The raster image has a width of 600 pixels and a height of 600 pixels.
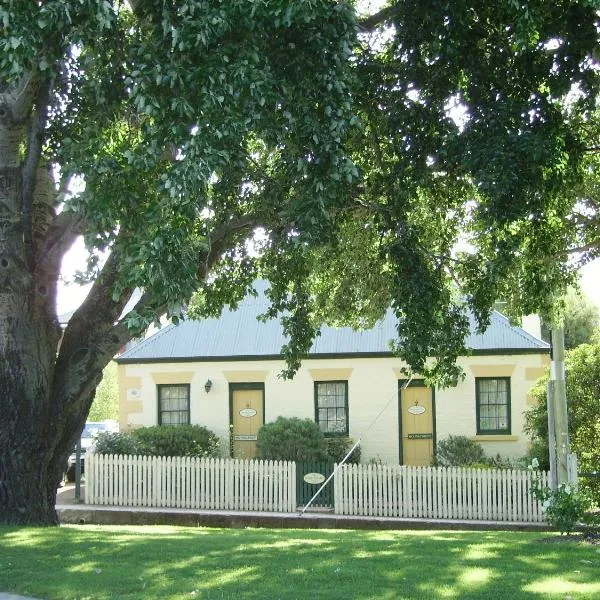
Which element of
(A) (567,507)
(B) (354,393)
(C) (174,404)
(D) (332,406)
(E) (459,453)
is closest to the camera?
(A) (567,507)

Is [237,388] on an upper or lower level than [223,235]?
lower

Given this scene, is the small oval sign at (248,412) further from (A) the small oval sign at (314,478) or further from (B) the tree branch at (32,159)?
(B) the tree branch at (32,159)

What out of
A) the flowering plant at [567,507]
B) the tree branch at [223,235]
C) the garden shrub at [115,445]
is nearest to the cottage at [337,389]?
the garden shrub at [115,445]

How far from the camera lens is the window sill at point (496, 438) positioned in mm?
23766

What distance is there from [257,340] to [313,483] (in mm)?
6759

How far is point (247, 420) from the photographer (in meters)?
25.2

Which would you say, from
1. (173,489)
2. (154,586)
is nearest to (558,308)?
(173,489)

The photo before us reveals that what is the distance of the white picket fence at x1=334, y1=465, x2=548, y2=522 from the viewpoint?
18.9 meters

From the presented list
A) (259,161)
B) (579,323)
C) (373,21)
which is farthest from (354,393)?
(579,323)

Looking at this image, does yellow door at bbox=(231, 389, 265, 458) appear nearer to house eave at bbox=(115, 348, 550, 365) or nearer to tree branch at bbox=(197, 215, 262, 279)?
house eave at bbox=(115, 348, 550, 365)

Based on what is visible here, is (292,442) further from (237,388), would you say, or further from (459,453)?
(459,453)

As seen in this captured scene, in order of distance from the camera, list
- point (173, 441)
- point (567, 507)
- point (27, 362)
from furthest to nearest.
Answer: point (173, 441)
point (27, 362)
point (567, 507)

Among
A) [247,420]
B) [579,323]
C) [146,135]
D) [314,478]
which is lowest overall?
[314,478]

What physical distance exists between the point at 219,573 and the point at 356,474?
456 inches
